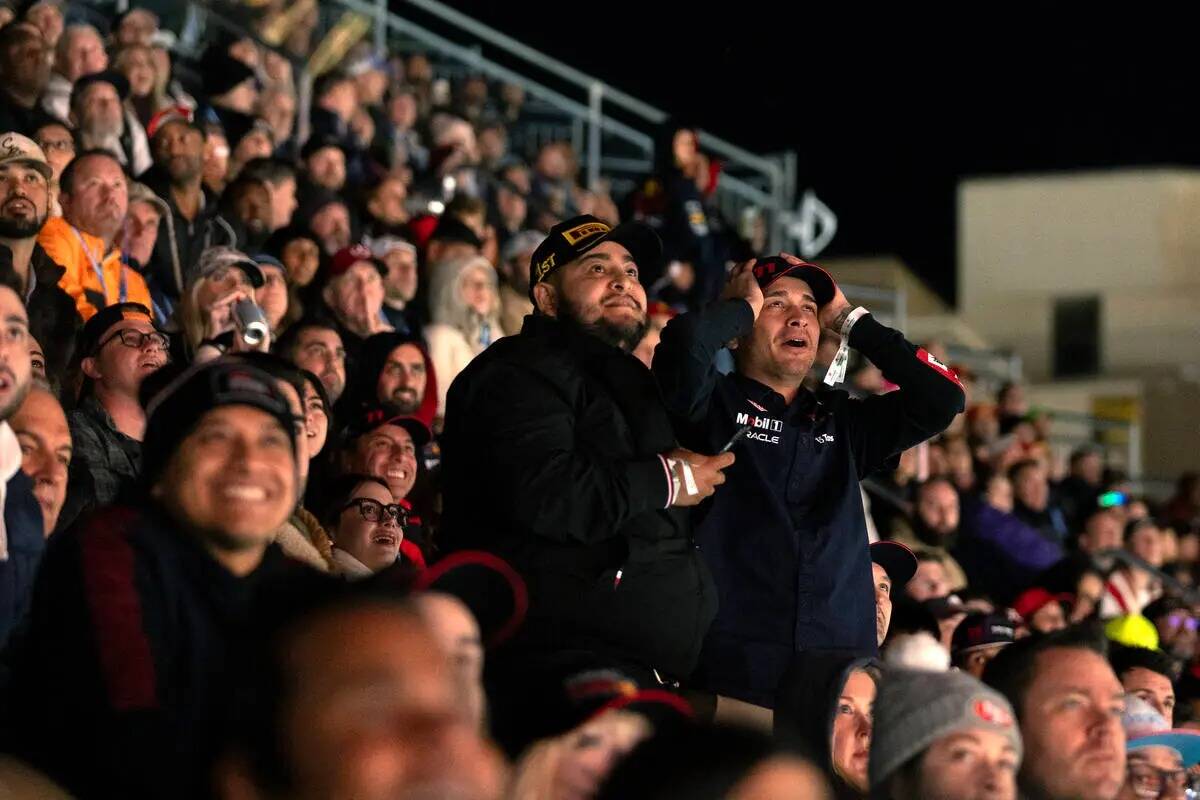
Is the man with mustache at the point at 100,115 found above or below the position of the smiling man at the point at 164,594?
above

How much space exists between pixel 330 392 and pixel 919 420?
2.68m

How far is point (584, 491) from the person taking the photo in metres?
4.51

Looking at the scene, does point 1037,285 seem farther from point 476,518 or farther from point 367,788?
point 367,788

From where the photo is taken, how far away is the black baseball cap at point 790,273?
5359 mm

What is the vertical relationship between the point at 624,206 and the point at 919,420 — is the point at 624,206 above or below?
above

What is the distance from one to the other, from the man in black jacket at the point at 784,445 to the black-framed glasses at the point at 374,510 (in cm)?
130

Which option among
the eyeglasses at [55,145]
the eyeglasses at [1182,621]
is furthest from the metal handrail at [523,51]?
the eyeglasses at [55,145]

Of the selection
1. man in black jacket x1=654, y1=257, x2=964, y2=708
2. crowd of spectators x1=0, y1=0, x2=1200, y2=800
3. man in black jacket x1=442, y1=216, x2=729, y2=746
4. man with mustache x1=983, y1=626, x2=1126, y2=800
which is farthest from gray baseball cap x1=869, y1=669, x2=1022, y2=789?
man in black jacket x1=654, y1=257, x2=964, y2=708

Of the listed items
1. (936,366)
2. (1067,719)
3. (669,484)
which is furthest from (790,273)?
(1067,719)

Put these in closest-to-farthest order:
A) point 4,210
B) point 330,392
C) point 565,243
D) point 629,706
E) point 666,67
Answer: point 629,706, point 565,243, point 4,210, point 330,392, point 666,67

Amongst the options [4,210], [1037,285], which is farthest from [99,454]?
[1037,285]

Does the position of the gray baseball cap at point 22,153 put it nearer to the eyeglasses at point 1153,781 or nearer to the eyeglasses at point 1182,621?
the eyeglasses at point 1153,781

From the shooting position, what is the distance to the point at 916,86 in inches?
1141

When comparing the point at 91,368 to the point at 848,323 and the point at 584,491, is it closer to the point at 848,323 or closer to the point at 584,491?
the point at 584,491
